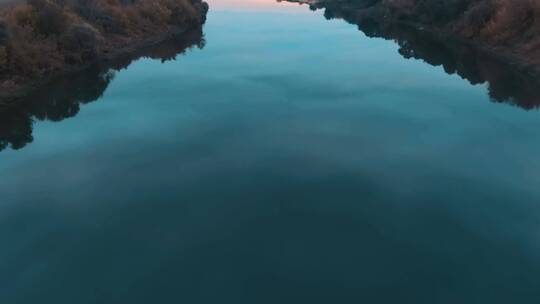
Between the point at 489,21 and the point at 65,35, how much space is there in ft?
190

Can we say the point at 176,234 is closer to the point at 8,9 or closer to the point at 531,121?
the point at 531,121

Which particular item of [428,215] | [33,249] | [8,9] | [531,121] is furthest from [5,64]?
[531,121]

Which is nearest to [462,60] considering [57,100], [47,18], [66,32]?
[66,32]

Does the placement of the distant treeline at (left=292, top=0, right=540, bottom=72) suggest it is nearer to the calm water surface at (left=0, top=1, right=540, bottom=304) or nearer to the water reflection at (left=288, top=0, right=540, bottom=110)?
the water reflection at (left=288, top=0, right=540, bottom=110)

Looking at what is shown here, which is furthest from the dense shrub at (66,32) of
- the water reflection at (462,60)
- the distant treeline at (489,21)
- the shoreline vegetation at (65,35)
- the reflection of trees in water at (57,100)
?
the distant treeline at (489,21)

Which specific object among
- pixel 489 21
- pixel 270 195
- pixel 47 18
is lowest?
pixel 270 195

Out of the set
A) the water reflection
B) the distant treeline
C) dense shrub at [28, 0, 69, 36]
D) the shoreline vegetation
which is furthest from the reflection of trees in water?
the distant treeline

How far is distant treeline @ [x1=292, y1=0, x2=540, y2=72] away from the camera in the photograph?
61281 mm

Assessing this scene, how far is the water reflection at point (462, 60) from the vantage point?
4900 centimetres

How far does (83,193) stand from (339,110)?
78.2 ft

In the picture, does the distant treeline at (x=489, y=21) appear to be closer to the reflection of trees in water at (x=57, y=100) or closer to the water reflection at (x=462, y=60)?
the water reflection at (x=462, y=60)

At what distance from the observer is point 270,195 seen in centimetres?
2809

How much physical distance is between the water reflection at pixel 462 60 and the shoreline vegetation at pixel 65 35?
3990 cm

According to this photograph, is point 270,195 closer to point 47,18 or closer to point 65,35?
point 65,35
